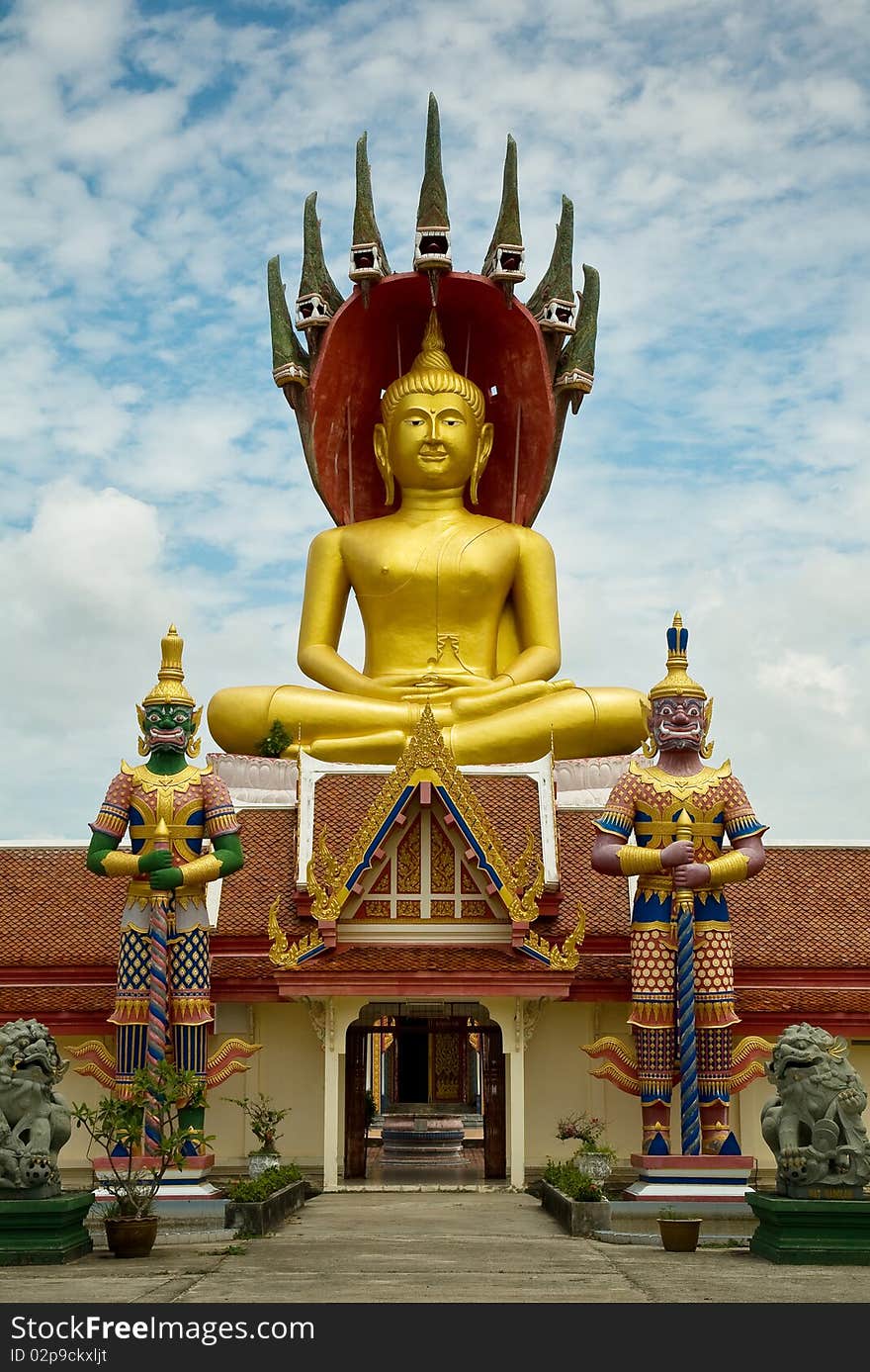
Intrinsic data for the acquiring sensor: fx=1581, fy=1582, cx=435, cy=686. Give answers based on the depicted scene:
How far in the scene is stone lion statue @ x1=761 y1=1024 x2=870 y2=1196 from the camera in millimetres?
11602

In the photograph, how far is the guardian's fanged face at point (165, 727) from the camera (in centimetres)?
1620

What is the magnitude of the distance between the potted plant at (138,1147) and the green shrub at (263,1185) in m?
0.54

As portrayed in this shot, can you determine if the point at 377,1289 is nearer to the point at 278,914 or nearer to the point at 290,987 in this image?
the point at 290,987

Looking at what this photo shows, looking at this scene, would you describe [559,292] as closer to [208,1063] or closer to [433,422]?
[433,422]

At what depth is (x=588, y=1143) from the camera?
1545 cm

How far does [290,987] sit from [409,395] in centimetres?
1136

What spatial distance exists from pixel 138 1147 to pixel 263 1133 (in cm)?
185

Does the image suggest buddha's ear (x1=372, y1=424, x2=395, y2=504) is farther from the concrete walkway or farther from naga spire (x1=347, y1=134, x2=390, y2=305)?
the concrete walkway

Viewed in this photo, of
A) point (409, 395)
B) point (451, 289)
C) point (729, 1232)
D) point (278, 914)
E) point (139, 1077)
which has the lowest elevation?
point (729, 1232)

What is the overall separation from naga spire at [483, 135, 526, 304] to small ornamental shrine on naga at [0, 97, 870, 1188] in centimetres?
6

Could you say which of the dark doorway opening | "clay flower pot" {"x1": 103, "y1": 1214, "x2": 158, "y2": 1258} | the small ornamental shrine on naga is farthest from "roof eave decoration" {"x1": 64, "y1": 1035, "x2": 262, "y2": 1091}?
the dark doorway opening
